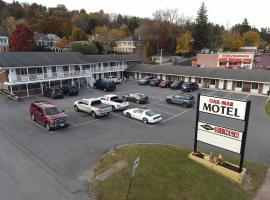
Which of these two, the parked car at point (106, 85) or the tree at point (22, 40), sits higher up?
the tree at point (22, 40)

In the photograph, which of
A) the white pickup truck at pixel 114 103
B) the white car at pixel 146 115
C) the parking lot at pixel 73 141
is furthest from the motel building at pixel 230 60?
the white car at pixel 146 115

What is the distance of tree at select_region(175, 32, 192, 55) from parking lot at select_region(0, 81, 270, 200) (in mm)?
49393

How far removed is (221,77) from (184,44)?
125 feet

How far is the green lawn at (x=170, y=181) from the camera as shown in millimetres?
10859

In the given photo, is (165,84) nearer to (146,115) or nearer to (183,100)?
(183,100)

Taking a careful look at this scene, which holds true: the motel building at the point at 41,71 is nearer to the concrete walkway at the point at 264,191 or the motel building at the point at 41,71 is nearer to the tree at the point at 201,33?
the concrete walkway at the point at 264,191

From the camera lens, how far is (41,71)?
34.4 metres

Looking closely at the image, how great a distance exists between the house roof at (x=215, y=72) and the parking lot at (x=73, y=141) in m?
9.95

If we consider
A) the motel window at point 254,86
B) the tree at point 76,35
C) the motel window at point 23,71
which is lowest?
the motel window at point 254,86

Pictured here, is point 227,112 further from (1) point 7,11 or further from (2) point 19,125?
(1) point 7,11

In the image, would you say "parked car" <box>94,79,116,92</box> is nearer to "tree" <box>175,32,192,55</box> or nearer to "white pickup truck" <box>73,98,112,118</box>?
"white pickup truck" <box>73,98,112,118</box>

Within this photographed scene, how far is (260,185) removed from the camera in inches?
481

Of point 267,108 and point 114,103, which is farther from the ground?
point 114,103

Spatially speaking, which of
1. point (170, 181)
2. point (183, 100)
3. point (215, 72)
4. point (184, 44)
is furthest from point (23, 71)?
point (184, 44)
